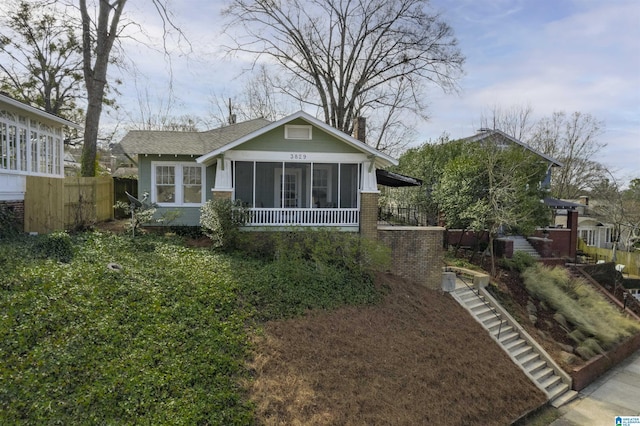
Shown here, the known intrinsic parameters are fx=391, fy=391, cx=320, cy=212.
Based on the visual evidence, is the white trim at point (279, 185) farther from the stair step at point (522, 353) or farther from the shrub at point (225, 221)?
the stair step at point (522, 353)

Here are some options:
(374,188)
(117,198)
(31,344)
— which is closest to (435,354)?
(374,188)

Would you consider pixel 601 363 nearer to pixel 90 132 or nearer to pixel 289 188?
pixel 289 188

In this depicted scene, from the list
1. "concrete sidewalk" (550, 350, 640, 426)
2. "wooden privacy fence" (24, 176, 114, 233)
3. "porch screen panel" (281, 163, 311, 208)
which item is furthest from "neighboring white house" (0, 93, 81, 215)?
"concrete sidewalk" (550, 350, 640, 426)

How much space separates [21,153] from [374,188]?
38.2 feet

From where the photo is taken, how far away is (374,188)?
14.3 metres

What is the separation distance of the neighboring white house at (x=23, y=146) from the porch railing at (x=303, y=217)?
7.08 meters

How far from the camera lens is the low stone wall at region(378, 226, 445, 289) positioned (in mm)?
14336

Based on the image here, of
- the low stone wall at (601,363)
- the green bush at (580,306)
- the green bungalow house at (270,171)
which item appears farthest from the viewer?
the green bush at (580,306)

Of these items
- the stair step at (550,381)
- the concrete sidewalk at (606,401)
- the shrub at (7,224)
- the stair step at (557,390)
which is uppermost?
the shrub at (7,224)

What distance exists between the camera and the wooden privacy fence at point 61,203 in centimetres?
1251

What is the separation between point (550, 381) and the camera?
12.4 m

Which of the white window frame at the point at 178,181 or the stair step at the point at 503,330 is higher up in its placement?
the white window frame at the point at 178,181

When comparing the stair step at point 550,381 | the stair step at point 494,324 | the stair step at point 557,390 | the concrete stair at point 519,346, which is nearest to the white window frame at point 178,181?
the concrete stair at point 519,346

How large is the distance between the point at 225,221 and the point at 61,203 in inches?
234
